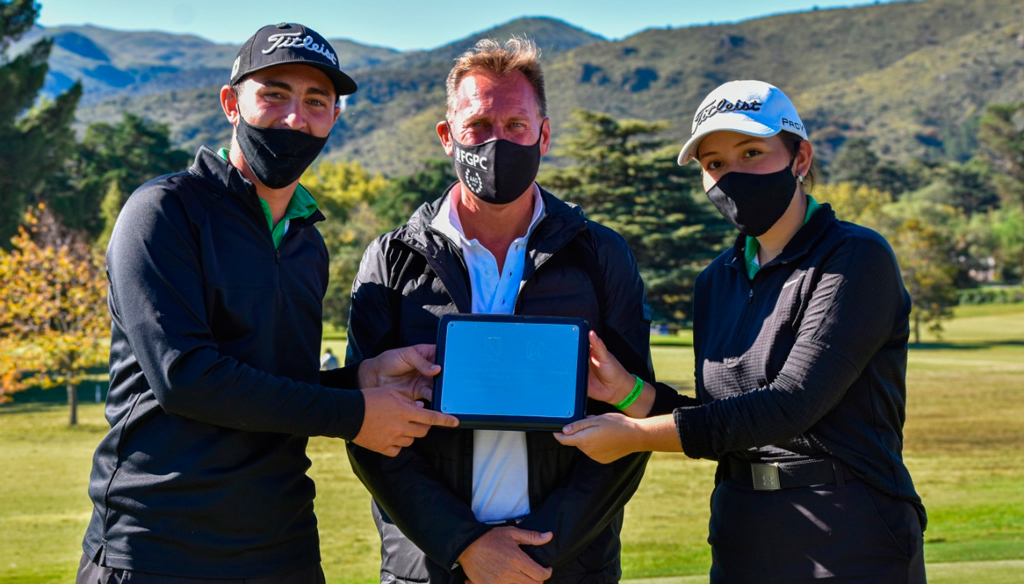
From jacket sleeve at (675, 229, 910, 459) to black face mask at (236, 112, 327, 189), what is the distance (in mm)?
1672

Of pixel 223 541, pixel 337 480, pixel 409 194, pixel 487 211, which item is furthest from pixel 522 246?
pixel 409 194

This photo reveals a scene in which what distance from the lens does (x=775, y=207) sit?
12.0ft

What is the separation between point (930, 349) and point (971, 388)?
1487 cm

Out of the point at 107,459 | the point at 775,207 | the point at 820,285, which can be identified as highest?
the point at 775,207

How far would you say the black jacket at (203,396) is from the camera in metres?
3.18

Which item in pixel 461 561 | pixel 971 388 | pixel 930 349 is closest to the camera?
pixel 461 561

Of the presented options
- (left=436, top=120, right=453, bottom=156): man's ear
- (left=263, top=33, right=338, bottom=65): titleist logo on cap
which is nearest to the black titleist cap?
(left=263, top=33, right=338, bottom=65): titleist logo on cap

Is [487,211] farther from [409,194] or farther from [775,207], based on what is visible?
[409,194]

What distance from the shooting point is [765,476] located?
3.47 meters

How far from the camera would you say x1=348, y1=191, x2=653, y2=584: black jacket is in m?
3.65

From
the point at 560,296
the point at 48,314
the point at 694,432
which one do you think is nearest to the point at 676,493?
the point at 560,296

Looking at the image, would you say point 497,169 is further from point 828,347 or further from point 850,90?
point 850,90

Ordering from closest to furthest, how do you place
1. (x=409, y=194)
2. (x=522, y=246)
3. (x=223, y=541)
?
(x=223, y=541), (x=522, y=246), (x=409, y=194)

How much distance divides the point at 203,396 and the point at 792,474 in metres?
1.88
